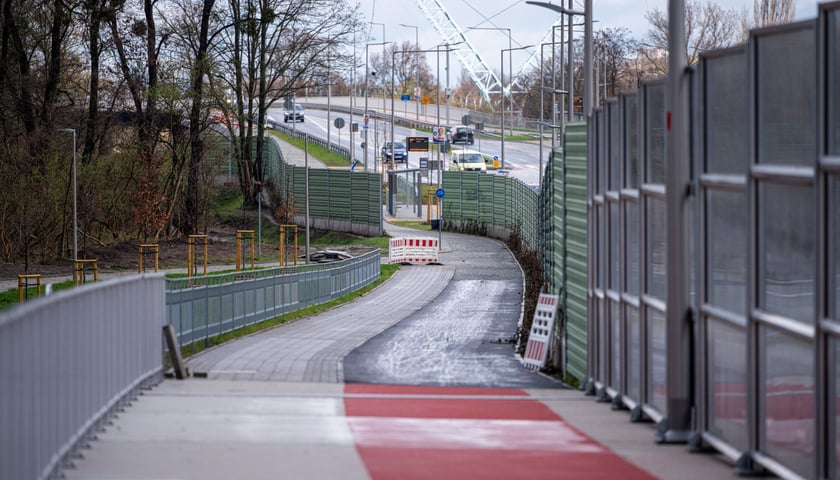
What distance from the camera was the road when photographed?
3716 inches

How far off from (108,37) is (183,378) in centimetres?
4575

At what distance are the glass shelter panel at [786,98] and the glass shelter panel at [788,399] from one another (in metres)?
1.22

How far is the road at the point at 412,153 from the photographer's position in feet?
310

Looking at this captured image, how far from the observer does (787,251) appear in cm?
840

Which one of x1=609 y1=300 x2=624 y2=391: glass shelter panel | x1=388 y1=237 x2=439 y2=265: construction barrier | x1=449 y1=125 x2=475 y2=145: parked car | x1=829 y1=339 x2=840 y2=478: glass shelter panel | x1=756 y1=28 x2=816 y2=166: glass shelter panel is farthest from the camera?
x1=449 y1=125 x2=475 y2=145: parked car

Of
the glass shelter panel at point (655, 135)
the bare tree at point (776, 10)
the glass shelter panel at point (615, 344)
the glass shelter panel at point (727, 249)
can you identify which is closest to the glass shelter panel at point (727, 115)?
the glass shelter panel at point (727, 249)

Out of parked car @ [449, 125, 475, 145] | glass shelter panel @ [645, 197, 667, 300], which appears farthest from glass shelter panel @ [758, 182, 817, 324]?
parked car @ [449, 125, 475, 145]

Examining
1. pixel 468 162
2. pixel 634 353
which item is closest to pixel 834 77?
pixel 634 353

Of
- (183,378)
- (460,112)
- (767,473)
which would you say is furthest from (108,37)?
(460,112)

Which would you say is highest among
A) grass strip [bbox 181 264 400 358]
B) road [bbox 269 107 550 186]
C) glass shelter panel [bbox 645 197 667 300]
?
road [bbox 269 107 550 186]

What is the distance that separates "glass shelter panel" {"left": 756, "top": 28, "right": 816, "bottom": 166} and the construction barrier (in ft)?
146

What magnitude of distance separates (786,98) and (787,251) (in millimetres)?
1029

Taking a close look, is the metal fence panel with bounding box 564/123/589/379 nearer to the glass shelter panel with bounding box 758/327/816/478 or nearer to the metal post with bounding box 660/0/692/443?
the metal post with bounding box 660/0/692/443

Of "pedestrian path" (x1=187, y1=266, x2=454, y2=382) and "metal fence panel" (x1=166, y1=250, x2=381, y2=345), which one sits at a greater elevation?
"metal fence panel" (x1=166, y1=250, x2=381, y2=345)
